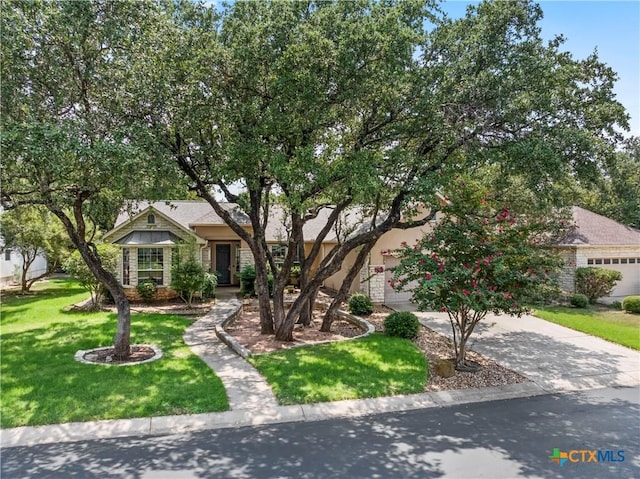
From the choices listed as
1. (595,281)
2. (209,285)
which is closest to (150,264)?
(209,285)

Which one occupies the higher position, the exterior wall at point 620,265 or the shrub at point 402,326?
the exterior wall at point 620,265

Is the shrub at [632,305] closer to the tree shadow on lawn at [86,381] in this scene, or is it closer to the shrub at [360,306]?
the shrub at [360,306]

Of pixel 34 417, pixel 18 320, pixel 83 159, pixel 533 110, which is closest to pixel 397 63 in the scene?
pixel 533 110

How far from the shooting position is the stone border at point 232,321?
1078cm

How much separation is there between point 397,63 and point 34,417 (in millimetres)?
9273

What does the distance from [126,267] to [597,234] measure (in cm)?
2194

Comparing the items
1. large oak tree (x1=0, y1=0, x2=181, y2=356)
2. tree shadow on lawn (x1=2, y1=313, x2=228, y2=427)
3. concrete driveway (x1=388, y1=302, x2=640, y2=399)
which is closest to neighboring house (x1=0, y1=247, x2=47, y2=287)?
tree shadow on lawn (x1=2, y1=313, x2=228, y2=427)

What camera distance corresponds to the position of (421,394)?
809cm

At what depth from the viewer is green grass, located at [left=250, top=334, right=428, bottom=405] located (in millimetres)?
7984

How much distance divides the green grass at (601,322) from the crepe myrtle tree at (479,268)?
4.90 metres

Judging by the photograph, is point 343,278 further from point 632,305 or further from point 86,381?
point 86,381

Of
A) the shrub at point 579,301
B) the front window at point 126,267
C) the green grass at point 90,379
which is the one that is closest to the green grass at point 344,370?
the green grass at point 90,379

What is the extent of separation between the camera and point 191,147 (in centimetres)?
1065

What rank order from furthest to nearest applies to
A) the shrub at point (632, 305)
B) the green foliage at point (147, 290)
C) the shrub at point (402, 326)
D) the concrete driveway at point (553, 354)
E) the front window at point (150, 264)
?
the front window at point (150, 264) → the green foliage at point (147, 290) → the shrub at point (632, 305) → the shrub at point (402, 326) → the concrete driveway at point (553, 354)
